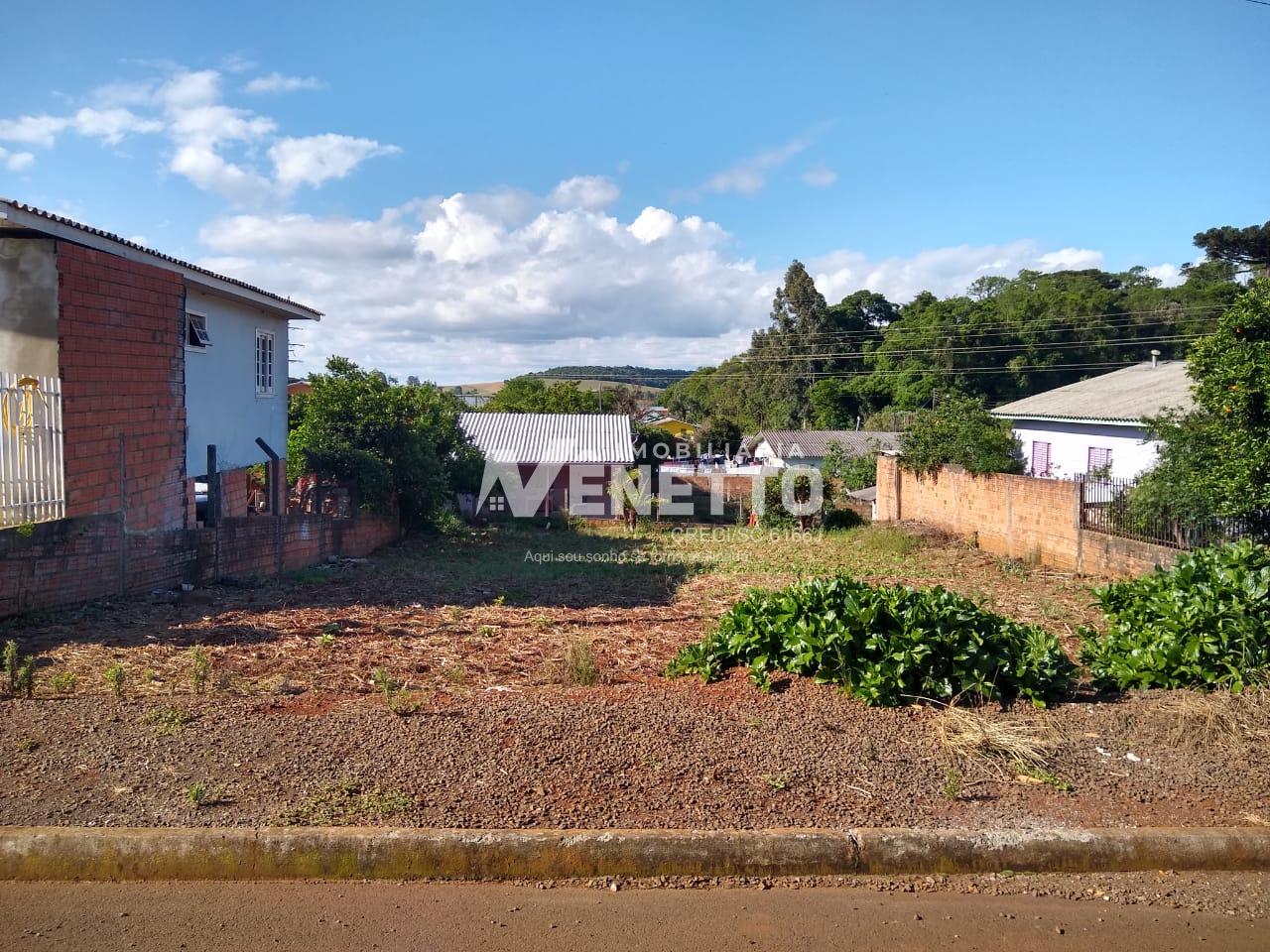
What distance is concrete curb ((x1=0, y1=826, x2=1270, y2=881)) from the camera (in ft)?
12.6

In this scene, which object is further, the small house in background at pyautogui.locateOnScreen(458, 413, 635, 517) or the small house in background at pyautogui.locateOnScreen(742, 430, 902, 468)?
the small house in background at pyautogui.locateOnScreen(742, 430, 902, 468)

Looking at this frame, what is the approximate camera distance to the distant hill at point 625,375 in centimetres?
8598

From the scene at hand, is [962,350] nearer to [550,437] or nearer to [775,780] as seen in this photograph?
[550,437]

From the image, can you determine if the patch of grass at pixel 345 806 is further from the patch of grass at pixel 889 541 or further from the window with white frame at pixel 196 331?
the patch of grass at pixel 889 541

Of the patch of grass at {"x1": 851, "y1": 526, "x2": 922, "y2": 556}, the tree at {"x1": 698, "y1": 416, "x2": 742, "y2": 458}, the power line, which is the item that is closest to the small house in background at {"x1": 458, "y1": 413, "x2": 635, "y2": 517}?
the patch of grass at {"x1": 851, "y1": 526, "x2": 922, "y2": 556}

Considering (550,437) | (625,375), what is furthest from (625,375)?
(550,437)

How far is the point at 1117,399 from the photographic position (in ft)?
80.1

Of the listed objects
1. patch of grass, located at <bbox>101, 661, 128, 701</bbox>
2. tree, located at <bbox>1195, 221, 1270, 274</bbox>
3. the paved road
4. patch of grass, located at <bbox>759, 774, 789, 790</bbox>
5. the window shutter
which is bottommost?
the paved road

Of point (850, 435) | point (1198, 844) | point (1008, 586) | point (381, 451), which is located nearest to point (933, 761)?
point (1198, 844)

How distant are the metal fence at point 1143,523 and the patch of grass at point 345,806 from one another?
10513 mm

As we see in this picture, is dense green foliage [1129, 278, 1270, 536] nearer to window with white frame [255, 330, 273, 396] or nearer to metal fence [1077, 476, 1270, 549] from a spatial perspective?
metal fence [1077, 476, 1270, 549]

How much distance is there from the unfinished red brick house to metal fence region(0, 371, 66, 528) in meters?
0.01

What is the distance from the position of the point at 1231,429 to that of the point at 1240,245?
36045mm

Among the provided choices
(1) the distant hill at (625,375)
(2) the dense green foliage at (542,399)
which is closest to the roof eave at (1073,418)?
(2) the dense green foliage at (542,399)
